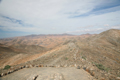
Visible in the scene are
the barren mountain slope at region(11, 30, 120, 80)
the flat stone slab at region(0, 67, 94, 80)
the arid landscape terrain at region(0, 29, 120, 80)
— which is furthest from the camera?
the barren mountain slope at region(11, 30, 120, 80)

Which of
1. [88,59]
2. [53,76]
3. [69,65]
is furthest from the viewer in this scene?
[88,59]

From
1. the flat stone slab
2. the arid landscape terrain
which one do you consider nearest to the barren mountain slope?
the arid landscape terrain

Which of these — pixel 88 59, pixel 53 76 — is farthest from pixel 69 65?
pixel 88 59

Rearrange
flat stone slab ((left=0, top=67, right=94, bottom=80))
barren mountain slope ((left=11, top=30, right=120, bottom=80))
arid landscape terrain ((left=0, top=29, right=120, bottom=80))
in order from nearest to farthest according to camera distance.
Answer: flat stone slab ((left=0, top=67, right=94, bottom=80))
arid landscape terrain ((left=0, top=29, right=120, bottom=80))
barren mountain slope ((left=11, top=30, right=120, bottom=80))

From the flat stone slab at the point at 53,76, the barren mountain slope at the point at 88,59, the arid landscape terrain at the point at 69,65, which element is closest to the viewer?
the flat stone slab at the point at 53,76

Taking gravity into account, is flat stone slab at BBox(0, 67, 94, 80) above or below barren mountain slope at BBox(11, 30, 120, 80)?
above

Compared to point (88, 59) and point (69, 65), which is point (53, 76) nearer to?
point (69, 65)

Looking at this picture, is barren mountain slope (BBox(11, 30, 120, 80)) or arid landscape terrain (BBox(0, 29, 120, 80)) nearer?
arid landscape terrain (BBox(0, 29, 120, 80))

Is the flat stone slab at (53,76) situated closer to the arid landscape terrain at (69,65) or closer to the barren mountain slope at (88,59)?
the arid landscape terrain at (69,65)

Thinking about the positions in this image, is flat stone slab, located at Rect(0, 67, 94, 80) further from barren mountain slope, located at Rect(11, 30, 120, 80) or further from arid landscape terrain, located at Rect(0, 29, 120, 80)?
barren mountain slope, located at Rect(11, 30, 120, 80)

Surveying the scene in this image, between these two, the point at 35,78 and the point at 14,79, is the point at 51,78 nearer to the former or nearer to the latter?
the point at 35,78

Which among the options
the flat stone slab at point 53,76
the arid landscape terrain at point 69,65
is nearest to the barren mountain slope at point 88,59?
the arid landscape terrain at point 69,65

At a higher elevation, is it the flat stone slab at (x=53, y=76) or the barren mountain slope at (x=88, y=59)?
the flat stone slab at (x=53, y=76)

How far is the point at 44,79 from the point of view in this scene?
584 centimetres
